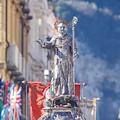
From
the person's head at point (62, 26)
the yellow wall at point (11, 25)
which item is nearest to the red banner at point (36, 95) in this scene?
the person's head at point (62, 26)

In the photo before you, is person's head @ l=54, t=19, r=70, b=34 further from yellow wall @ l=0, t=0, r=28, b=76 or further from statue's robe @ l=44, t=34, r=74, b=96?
yellow wall @ l=0, t=0, r=28, b=76

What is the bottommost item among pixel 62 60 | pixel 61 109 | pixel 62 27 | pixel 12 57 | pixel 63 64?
pixel 61 109

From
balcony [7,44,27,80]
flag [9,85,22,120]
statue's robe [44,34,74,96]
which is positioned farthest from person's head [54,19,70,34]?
balcony [7,44,27,80]

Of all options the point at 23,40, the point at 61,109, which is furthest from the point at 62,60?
the point at 23,40

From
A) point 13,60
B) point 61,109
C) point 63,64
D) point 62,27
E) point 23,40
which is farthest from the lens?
point 23,40

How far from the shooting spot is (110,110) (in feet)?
202

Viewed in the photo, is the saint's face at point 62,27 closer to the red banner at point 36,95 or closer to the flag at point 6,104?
the red banner at point 36,95

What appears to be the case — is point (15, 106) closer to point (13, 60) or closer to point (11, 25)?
point (13, 60)

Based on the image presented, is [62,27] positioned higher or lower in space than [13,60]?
lower

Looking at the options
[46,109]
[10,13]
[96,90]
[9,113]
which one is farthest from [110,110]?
[46,109]

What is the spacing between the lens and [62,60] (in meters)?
25.7

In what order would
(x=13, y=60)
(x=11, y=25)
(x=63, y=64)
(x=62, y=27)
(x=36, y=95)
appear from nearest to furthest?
(x=63, y=64) → (x=62, y=27) → (x=36, y=95) → (x=13, y=60) → (x=11, y=25)

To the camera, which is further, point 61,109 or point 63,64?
point 63,64

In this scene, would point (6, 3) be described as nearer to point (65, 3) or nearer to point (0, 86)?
point (0, 86)
